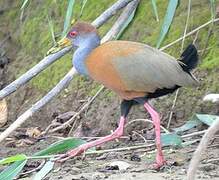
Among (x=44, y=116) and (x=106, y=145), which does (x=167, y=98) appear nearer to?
(x=106, y=145)

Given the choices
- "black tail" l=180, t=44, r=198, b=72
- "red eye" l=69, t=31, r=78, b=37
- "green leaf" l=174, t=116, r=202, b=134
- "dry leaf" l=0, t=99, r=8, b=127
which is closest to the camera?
"black tail" l=180, t=44, r=198, b=72

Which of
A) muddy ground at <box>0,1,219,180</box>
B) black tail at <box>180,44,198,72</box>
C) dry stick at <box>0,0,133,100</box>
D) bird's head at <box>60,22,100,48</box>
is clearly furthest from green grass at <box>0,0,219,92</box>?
black tail at <box>180,44,198,72</box>

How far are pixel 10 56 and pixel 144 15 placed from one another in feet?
5.48

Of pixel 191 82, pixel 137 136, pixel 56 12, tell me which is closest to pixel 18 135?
pixel 137 136

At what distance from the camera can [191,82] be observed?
4.58 m

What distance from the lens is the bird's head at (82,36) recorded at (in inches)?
190

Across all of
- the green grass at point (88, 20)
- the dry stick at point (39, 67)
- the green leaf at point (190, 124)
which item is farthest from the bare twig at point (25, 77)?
the green leaf at point (190, 124)

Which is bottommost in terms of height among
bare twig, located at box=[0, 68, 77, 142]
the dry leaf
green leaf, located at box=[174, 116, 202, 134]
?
green leaf, located at box=[174, 116, 202, 134]

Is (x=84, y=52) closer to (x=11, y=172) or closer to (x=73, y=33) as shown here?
(x=73, y=33)

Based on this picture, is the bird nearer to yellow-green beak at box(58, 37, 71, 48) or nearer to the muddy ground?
the muddy ground

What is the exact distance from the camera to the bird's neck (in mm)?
4730

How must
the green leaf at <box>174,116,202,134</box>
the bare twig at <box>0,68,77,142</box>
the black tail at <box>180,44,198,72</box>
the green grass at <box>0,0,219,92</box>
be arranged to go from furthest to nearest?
1. the green grass at <box>0,0,219,92</box>
2. the green leaf at <box>174,116,202,134</box>
3. the black tail at <box>180,44,198,72</box>
4. the bare twig at <box>0,68,77,142</box>

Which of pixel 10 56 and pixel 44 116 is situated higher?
pixel 10 56

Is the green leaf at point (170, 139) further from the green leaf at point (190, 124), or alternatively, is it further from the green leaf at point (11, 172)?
the green leaf at point (11, 172)
